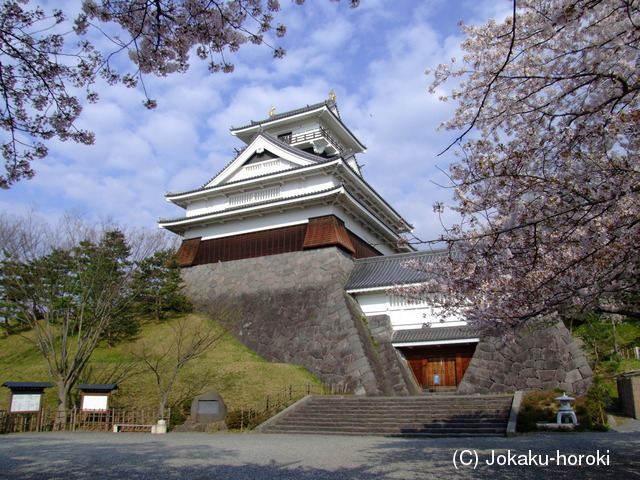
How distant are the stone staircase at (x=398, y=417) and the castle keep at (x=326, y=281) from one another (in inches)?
82.8

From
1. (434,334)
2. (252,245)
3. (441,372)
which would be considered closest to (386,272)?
(434,334)

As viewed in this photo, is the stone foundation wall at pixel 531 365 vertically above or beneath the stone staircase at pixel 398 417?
above

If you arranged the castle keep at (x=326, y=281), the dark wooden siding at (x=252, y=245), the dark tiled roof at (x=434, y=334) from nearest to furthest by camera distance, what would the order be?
the castle keep at (x=326, y=281) → the dark tiled roof at (x=434, y=334) → the dark wooden siding at (x=252, y=245)

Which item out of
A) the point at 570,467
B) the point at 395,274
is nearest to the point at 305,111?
the point at 395,274

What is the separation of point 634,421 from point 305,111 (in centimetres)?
2144

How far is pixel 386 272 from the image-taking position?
777 inches

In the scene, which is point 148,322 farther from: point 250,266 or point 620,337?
point 620,337

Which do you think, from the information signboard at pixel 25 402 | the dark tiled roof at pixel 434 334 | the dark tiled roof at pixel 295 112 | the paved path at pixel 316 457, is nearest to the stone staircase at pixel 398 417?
the paved path at pixel 316 457

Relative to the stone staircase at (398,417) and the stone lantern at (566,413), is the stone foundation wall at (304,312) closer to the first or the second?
the stone staircase at (398,417)

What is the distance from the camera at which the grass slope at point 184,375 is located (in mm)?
14039

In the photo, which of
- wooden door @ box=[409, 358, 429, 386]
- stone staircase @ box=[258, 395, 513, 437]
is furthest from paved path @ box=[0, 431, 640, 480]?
wooden door @ box=[409, 358, 429, 386]

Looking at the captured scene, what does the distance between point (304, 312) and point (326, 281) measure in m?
1.64

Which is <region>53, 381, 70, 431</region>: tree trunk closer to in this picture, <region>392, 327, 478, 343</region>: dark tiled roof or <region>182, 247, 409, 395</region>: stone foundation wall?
<region>182, 247, 409, 395</region>: stone foundation wall

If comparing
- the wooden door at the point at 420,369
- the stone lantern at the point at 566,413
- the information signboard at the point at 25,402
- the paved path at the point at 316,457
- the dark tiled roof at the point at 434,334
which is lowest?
the paved path at the point at 316,457
